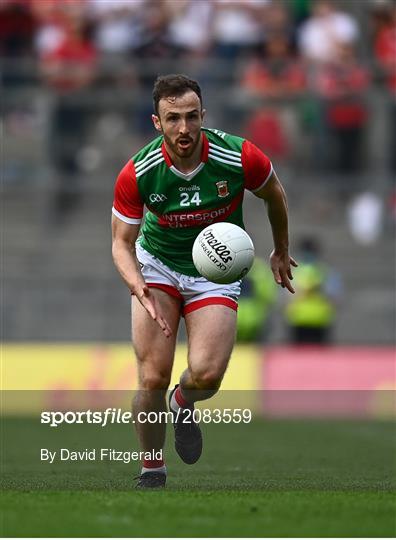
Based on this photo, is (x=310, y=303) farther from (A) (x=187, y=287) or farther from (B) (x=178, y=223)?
(B) (x=178, y=223)

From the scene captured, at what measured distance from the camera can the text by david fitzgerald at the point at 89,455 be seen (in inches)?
454

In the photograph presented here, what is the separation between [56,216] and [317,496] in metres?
11.4

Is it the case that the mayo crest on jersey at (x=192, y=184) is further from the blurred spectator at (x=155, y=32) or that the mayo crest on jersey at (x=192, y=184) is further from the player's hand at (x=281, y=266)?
the blurred spectator at (x=155, y=32)

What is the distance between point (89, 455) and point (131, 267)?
3.15 metres

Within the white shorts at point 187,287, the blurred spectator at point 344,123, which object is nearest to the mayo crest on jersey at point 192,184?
the white shorts at point 187,287

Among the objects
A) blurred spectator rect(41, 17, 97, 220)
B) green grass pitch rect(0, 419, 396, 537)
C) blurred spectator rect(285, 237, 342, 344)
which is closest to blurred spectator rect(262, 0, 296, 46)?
blurred spectator rect(41, 17, 97, 220)

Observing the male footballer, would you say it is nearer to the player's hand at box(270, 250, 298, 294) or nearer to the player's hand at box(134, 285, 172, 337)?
the player's hand at box(134, 285, 172, 337)

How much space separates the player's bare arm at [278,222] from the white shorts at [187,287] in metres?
0.38

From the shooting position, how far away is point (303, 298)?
18562 mm

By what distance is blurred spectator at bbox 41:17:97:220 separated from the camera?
741 inches

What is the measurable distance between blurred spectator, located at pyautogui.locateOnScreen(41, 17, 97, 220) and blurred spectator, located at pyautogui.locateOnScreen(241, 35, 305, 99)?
217cm

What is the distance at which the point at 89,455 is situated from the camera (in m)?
11.9

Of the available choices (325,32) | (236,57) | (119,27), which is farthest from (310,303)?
(119,27)

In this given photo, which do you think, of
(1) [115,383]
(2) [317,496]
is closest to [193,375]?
(2) [317,496]
